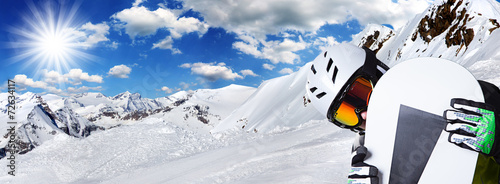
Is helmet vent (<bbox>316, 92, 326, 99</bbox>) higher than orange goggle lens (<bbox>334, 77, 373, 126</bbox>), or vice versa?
helmet vent (<bbox>316, 92, 326, 99</bbox>)

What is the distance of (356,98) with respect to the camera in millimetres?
3695

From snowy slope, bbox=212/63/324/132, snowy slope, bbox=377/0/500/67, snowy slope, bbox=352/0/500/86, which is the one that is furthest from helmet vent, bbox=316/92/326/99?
snowy slope, bbox=212/63/324/132

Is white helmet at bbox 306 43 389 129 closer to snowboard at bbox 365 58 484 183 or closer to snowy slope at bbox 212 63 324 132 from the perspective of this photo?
snowboard at bbox 365 58 484 183

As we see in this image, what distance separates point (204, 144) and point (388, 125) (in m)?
13.5

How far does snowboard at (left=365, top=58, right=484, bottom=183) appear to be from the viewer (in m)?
2.11

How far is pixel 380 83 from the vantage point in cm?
245

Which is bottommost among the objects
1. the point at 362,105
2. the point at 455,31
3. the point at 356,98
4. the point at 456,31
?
the point at 362,105

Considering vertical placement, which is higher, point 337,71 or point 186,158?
point 337,71

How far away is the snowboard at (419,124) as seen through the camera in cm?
211

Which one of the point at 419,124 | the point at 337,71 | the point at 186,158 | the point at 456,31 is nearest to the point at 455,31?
the point at 456,31

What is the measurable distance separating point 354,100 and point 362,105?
12 cm

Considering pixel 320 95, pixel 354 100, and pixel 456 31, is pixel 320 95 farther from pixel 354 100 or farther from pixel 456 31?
pixel 456 31

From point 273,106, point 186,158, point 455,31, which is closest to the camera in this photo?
point 186,158

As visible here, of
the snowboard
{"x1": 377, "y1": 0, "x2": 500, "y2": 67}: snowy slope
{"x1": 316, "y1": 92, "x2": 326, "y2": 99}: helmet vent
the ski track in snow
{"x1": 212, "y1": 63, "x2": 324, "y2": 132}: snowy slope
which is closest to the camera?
the snowboard
